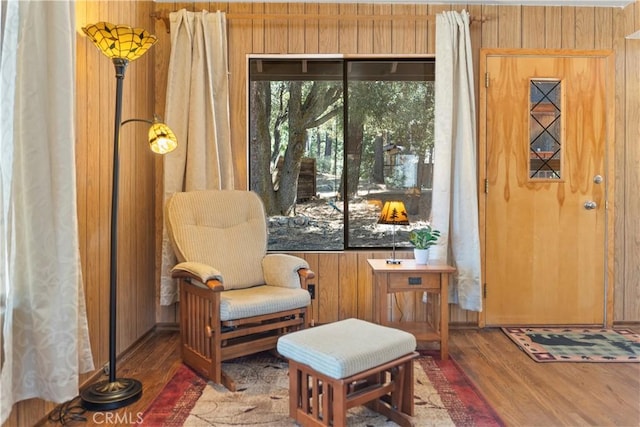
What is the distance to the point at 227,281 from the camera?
2721mm

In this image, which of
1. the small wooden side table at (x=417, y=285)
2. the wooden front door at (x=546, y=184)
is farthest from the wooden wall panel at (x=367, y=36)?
the small wooden side table at (x=417, y=285)

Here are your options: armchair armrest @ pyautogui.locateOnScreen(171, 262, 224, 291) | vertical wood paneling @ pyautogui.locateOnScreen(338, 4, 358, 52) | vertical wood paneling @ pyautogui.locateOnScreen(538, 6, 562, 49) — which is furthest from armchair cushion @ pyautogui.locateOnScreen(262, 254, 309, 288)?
vertical wood paneling @ pyautogui.locateOnScreen(538, 6, 562, 49)

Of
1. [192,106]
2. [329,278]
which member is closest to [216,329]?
[329,278]

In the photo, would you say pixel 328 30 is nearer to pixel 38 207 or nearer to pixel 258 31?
pixel 258 31

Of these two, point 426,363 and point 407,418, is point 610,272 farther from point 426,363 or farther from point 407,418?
point 407,418

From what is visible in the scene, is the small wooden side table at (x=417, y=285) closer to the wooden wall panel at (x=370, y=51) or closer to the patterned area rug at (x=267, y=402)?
the patterned area rug at (x=267, y=402)

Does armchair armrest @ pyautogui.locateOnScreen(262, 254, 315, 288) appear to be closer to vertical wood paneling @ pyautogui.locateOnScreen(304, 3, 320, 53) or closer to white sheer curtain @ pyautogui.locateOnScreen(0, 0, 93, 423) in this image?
white sheer curtain @ pyautogui.locateOnScreen(0, 0, 93, 423)

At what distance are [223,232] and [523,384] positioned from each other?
1.95 metres

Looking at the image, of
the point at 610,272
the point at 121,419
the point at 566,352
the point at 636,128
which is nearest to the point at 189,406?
the point at 121,419

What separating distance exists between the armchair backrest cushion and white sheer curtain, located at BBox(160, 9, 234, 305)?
328 mm

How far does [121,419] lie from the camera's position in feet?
6.48

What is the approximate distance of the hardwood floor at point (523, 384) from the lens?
6.57ft

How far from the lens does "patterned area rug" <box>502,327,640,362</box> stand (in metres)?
2.72

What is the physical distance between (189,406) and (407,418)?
1.02m
